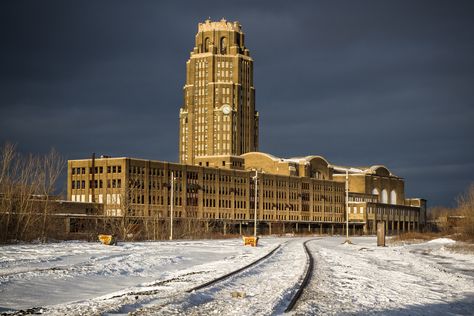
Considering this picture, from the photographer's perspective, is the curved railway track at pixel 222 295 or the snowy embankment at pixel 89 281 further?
the snowy embankment at pixel 89 281

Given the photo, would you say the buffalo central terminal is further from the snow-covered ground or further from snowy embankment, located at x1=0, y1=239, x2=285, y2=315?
the snow-covered ground

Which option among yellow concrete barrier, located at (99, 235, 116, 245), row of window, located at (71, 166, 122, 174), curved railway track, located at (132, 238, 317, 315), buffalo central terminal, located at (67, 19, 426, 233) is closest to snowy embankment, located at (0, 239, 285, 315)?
curved railway track, located at (132, 238, 317, 315)

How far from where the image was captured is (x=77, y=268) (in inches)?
962

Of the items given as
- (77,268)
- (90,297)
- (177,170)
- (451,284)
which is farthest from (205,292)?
(177,170)

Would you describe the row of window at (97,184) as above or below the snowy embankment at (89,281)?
above

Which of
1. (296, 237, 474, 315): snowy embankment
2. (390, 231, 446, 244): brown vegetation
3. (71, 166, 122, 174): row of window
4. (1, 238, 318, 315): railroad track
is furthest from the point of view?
(71, 166, 122, 174): row of window

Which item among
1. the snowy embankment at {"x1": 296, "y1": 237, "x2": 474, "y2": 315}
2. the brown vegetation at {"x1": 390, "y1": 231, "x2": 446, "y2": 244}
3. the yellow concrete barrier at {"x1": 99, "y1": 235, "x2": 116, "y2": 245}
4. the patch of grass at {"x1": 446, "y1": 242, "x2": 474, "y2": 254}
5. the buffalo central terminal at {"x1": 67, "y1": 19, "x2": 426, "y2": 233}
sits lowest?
the brown vegetation at {"x1": 390, "y1": 231, "x2": 446, "y2": 244}

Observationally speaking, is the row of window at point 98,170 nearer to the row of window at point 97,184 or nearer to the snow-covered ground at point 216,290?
the row of window at point 97,184

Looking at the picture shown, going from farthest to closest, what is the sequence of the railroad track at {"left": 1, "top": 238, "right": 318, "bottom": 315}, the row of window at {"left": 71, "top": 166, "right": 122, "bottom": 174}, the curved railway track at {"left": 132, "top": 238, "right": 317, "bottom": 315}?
the row of window at {"left": 71, "top": 166, "right": 122, "bottom": 174} < the curved railway track at {"left": 132, "top": 238, "right": 317, "bottom": 315} < the railroad track at {"left": 1, "top": 238, "right": 318, "bottom": 315}

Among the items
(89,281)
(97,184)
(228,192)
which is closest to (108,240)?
(89,281)

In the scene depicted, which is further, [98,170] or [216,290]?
[98,170]

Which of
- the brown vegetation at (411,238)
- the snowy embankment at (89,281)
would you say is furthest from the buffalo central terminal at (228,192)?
the snowy embankment at (89,281)

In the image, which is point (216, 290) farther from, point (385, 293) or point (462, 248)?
point (462, 248)

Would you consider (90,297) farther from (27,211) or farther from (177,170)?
(177,170)
